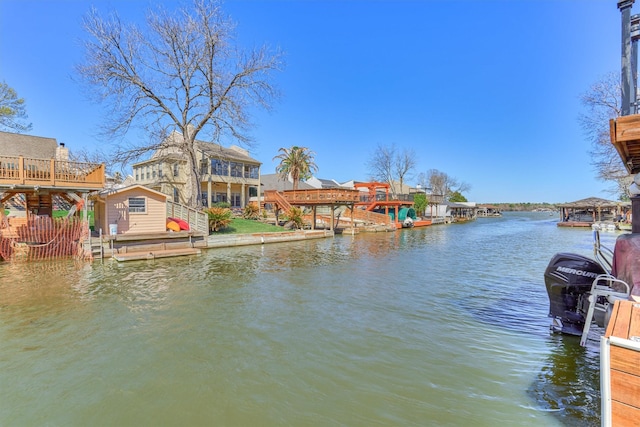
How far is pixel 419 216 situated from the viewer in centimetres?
5106

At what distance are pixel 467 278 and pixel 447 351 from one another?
21.3 ft

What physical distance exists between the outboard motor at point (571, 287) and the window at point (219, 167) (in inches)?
1334

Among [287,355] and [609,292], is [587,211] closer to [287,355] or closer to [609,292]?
[609,292]

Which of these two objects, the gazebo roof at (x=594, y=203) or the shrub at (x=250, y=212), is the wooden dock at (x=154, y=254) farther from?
the gazebo roof at (x=594, y=203)

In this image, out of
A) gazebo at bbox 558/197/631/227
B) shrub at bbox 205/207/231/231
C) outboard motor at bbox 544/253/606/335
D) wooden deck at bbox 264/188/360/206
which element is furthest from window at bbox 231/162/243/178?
gazebo at bbox 558/197/631/227

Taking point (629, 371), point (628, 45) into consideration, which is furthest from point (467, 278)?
point (629, 371)

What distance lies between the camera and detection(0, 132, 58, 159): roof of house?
67.2 ft

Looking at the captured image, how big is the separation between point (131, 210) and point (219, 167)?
19514mm

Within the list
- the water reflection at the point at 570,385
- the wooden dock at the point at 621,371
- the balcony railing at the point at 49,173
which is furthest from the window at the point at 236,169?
the wooden dock at the point at 621,371

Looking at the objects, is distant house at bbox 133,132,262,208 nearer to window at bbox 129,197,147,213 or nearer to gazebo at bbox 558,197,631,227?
window at bbox 129,197,147,213

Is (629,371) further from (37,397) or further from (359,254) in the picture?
(359,254)

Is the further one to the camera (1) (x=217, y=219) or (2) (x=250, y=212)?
(2) (x=250, y=212)

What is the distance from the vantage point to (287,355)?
5.34 meters

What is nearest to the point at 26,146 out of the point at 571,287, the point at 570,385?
the point at 571,287
